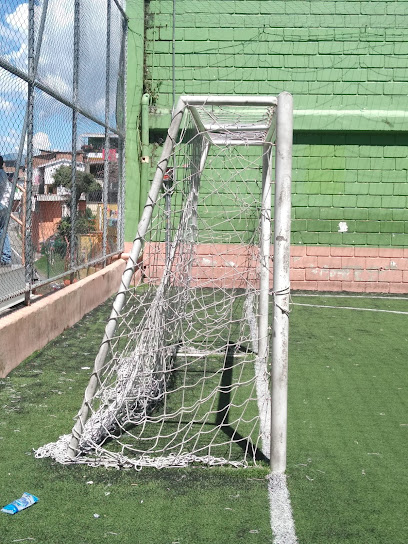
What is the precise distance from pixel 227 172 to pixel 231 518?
961cm

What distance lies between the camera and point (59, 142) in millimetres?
8023

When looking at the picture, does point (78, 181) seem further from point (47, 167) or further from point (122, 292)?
point (122, 292)

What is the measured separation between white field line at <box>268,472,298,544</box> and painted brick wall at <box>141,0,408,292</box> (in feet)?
29.2

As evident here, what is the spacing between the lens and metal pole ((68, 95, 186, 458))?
4.37 metres

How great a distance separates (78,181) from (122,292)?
4.85 m

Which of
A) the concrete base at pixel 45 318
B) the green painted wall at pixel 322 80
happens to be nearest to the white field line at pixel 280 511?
the concrete base at pixel 45 318

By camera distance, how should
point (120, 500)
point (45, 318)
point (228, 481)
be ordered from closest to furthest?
point (120, 500), point (228, 481), point (45, 318)

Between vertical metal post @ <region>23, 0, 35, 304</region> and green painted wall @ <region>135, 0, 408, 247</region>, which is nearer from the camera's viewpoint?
vertical metal post @ <region>23, 0, 35, 304</region>

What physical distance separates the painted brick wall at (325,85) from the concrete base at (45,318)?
13.8 ft

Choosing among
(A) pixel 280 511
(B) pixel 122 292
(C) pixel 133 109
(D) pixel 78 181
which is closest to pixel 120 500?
(A) pixel 280 511

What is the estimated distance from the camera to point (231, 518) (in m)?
3.58

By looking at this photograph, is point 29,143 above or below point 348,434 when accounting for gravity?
above

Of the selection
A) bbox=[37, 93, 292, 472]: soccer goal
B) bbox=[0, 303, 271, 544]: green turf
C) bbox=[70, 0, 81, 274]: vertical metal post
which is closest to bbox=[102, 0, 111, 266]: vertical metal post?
bbox=[70, 0, 81, 274]: vertical metal post

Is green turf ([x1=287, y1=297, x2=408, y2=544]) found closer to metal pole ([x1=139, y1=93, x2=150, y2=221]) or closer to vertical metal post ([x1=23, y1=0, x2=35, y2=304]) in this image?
vertical metal post ([x1=23, y1=0, x2=35, y2=304])
